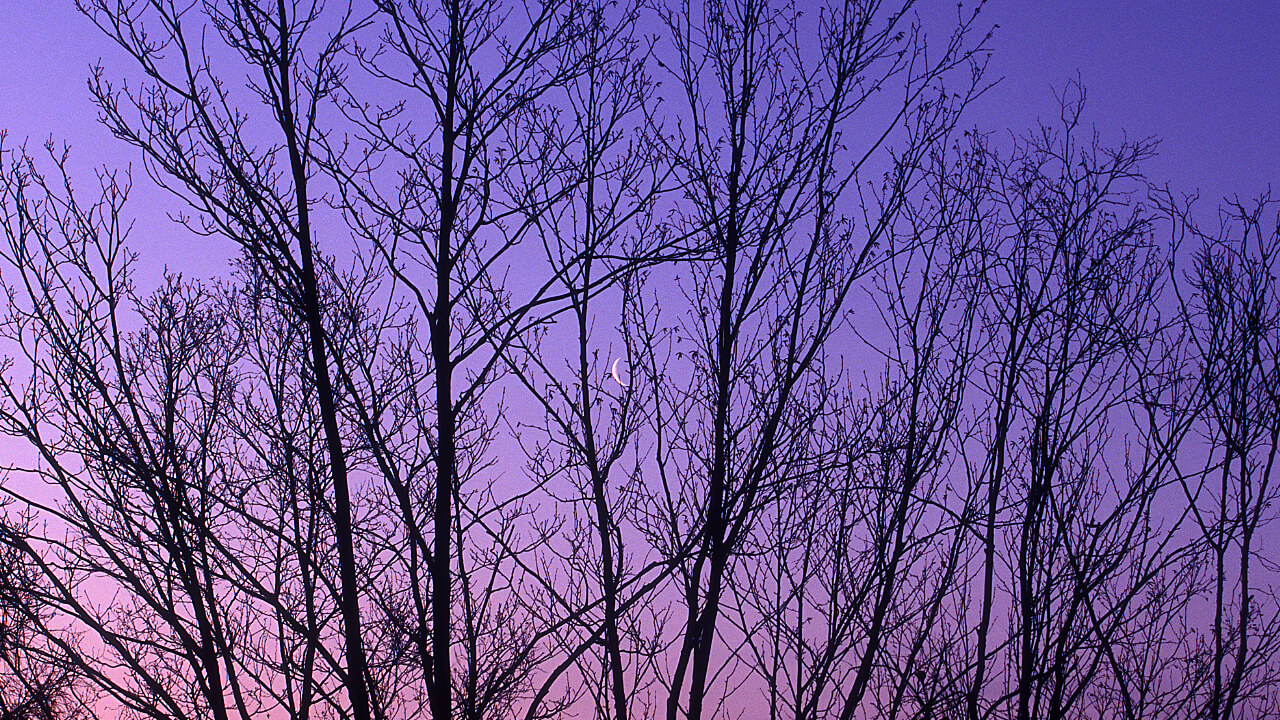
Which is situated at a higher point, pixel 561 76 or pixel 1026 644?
pixel 561 76

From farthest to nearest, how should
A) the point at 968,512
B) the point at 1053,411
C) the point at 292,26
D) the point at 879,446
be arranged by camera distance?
the point at 1053,411
the point at 968,512
the point at 879,446
the point at 292,26

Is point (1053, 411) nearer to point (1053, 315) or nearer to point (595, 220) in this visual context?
point (1053, 315)

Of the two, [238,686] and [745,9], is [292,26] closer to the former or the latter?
[745,9]

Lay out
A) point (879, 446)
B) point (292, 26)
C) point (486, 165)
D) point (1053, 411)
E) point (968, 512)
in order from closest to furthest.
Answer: point (292, 26) → point (486, 165) → point (879, 446) → point (968, 512) → point (1053, 411)

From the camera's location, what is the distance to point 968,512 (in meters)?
6.27

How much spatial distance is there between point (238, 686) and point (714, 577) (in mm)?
2963

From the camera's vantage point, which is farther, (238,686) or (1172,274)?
(1172,274)

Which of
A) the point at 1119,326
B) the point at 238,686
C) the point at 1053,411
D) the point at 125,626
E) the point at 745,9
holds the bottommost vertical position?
the point at 238,686

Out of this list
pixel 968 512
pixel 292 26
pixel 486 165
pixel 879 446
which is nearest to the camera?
pixel 292 26

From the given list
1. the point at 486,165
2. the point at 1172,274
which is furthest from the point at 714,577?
the point at 1172,274

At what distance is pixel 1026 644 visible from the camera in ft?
21.7

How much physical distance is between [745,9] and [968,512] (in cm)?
339

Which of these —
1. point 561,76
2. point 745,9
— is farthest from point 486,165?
point 745,9

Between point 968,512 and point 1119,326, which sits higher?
point 1119,326
